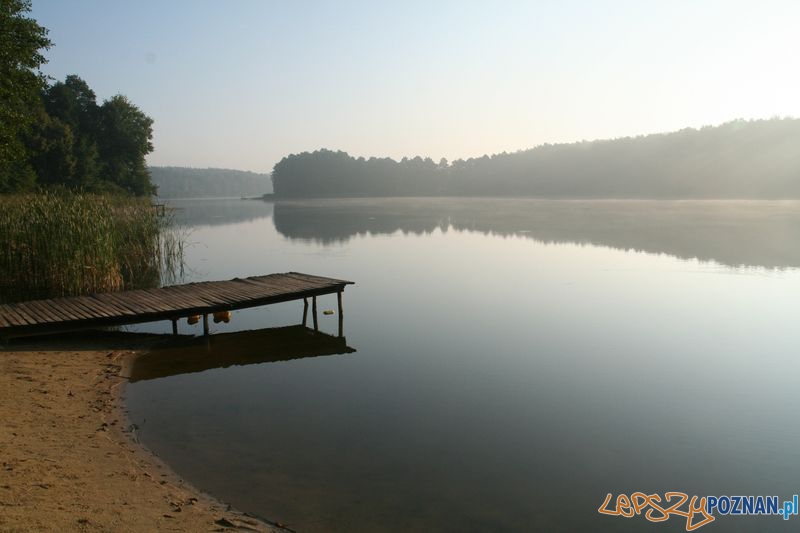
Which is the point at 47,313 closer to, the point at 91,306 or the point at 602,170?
the point at 91,306

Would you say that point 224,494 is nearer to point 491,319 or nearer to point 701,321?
point 491,319

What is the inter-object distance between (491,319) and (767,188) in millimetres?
86093

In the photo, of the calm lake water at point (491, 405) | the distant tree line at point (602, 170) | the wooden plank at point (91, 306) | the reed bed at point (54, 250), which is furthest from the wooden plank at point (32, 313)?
the distant tree line at point (602, 170)

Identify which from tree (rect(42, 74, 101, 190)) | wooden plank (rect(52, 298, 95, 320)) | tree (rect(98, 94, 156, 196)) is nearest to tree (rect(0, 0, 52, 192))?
wooden plank (rect(52, 298, 95, 320))

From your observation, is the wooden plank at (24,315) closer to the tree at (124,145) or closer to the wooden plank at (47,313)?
the wooden plank at (47,313)

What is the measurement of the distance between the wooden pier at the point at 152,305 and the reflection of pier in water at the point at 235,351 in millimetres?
475

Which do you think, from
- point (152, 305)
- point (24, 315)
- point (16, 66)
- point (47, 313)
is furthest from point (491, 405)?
point (16, 66)

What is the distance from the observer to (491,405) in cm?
779

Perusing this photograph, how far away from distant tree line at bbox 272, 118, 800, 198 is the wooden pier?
3324 inches

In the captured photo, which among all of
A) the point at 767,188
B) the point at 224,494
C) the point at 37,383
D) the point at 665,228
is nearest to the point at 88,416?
the point at 37,383

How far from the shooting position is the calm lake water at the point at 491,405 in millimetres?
5438

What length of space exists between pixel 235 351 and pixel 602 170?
12158 centimetres

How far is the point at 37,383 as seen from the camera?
771 cm

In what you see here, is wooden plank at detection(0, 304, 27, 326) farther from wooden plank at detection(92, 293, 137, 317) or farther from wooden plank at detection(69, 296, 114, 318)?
wooden plank at detection(92, 293, 137, 317)
